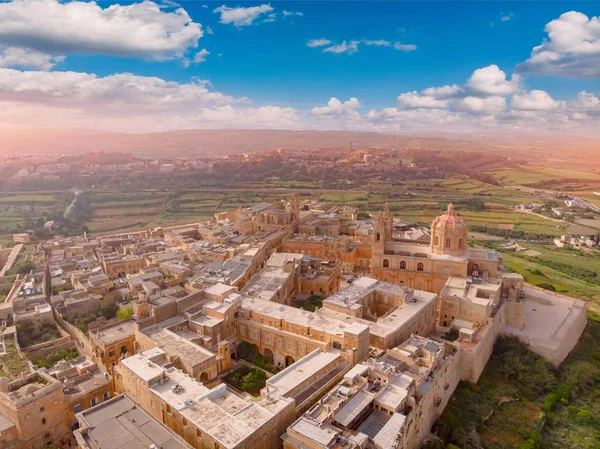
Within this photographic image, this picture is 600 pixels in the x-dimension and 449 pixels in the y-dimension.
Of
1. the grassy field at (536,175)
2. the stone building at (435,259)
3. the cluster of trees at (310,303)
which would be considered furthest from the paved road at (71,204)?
the grassy field at (536,175)

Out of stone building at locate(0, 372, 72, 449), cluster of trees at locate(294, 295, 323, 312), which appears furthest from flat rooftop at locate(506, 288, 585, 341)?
stone building at locate(0, 372, 72, 449)

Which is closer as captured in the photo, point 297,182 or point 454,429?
point 454,429

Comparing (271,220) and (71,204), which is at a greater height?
(271,220)

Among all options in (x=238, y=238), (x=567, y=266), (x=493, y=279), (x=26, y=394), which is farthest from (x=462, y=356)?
(x=567, y=266)

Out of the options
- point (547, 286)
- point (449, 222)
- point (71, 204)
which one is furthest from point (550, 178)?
point (71, 204)

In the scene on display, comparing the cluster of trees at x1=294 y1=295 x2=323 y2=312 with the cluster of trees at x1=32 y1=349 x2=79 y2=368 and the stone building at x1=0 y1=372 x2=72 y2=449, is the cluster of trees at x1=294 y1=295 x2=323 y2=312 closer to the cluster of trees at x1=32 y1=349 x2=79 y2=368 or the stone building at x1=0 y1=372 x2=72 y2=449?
the cluster of trees at x1=32 y1=349 x2=79 y2=368

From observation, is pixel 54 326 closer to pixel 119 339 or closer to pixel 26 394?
pixel 119 339

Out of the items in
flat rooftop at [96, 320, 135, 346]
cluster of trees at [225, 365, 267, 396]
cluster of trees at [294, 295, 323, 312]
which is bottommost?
cluster of trees at [225, 365, 267, 396]

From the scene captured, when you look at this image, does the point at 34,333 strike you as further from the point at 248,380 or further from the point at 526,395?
the point at 526,395
